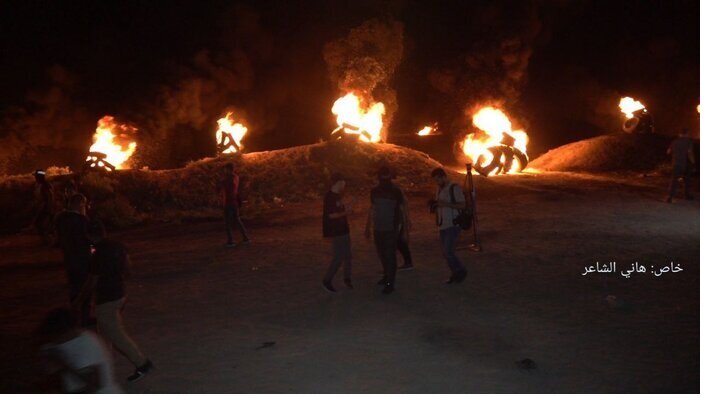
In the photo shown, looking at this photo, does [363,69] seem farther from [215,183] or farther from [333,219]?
Answer: [333,219]

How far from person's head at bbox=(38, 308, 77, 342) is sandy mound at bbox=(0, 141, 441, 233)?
13.7 metres

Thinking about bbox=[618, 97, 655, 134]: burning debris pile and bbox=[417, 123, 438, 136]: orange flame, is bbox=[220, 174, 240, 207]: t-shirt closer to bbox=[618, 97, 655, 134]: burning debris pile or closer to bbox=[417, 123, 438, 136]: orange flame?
bbox=[618, 97, 655, 134]: burning debris pile

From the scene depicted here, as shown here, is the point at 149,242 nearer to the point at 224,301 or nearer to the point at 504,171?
the point at 224,301

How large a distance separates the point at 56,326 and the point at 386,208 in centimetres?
479

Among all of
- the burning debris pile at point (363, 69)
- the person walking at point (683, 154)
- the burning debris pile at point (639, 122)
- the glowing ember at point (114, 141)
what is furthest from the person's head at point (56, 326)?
the burning debris pile at point (639, 122)

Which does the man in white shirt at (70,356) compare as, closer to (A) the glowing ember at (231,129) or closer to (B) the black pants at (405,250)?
(B) the black pants at (405,250)

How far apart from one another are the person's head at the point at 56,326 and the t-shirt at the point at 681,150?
591 inches

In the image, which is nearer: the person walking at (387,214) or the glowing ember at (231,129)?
the person walking at (387,214)

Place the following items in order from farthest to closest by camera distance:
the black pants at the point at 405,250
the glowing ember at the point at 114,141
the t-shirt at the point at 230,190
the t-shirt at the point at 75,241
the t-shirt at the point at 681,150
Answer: the glowing ember at the point at 114,141
the t-shirt at the point at 681,150
the t-shirt at the point at 230,190
the black pants at the point at 405,250
the t-shirt at the point at 75,241

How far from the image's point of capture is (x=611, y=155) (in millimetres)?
27062

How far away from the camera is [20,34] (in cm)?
2794

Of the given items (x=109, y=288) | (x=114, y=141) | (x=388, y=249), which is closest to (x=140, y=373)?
(x=109, y=288)

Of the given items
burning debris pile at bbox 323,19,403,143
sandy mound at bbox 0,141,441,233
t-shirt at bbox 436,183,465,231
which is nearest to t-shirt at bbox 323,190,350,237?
t-shirt at bbox 436,183,465,231

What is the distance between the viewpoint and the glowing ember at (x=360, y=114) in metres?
27.4
